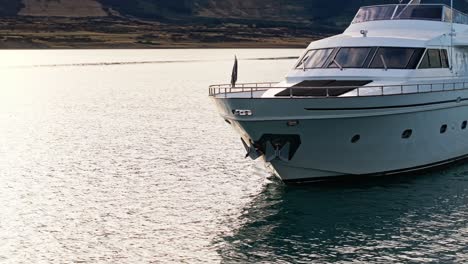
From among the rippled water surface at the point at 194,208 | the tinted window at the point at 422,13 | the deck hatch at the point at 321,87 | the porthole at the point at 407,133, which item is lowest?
the rippled water surface at the point at 194,208

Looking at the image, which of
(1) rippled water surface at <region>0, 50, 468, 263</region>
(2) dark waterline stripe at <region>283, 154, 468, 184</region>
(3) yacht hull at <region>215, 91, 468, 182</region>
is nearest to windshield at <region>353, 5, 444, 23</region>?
(3) yacht hull at <region>215, 91, 468, 182</region>

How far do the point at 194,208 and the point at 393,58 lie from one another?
34.4ft

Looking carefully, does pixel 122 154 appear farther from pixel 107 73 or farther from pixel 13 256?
pixel 107 73

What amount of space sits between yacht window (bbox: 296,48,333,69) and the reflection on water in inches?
210

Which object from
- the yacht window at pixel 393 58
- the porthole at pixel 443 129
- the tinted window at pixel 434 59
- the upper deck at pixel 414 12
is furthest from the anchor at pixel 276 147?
the upper deck at pixel 414 12

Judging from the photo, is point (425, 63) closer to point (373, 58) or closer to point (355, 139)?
point (373, 58)

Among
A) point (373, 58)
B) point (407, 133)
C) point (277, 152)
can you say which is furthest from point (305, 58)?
point (277, 152)

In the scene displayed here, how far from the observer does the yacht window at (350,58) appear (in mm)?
29125

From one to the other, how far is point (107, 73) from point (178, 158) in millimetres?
75398

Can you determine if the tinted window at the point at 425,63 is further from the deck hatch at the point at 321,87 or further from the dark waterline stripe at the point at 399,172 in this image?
the dark waterline stripe at the point at 399,172

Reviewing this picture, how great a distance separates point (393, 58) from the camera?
29141 millimetres

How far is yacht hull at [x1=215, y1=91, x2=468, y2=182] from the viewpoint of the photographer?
83.0 feet

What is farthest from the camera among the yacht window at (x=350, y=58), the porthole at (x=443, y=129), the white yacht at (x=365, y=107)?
the porthole at (x=443, y=129)

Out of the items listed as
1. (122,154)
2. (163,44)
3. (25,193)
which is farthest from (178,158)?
(163,44)
